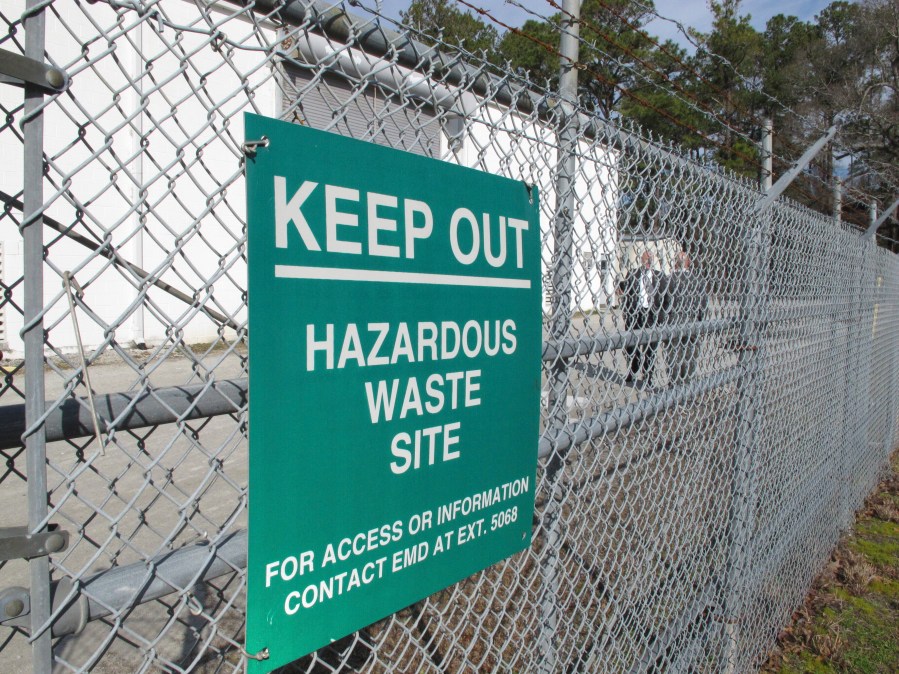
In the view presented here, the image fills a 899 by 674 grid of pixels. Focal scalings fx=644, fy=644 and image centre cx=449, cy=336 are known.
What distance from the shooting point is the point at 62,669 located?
8.96 ft

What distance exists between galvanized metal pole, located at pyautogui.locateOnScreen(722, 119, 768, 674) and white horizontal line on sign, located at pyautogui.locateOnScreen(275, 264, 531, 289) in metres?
1.81

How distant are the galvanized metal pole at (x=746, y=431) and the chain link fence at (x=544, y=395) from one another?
14 mm

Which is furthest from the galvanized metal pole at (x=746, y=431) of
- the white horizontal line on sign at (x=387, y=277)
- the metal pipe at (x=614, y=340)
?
the white horizontal line on sign at (x=387, y=277)

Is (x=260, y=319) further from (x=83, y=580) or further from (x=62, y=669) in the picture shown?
(x=62, y=669)

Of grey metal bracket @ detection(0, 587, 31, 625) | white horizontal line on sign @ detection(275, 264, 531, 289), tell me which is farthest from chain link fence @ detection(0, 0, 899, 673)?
white horizontal line on sign @ detection(275, 264, 531, 289)

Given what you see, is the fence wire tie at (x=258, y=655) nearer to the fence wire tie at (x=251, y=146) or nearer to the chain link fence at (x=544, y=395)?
the chain link fence at (x=544, y=395)

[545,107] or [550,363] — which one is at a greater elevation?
[545,107]

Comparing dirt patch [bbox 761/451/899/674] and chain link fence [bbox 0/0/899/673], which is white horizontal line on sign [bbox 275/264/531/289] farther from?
dirt patch [bbox 761/451/899/674]

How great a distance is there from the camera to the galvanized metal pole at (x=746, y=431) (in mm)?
2900

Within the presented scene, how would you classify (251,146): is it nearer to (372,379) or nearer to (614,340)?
(372,379)

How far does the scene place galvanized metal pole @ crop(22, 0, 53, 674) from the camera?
899 mm

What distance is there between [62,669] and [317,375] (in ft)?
8.15

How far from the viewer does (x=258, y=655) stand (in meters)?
1.14

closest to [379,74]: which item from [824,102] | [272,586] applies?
[272,586]
